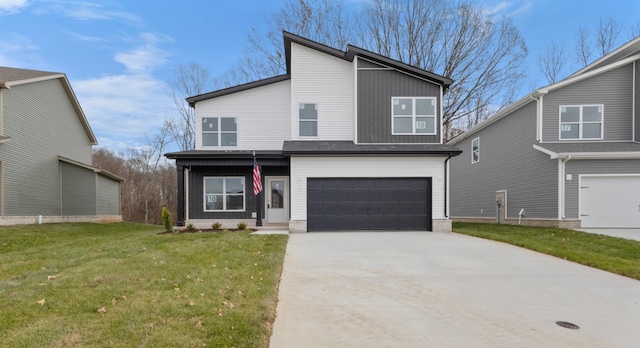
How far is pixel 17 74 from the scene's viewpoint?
17297 mm

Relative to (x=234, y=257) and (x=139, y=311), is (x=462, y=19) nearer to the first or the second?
(x=234, y=257)

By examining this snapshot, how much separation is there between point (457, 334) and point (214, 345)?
248 cm

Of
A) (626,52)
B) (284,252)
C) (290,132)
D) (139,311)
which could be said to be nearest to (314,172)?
(290,132)

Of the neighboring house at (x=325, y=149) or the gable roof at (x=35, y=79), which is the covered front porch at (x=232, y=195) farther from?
the gable roof at (x=35, y=79)

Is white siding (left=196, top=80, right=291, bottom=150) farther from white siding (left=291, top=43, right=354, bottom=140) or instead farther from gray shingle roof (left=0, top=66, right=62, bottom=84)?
gray shingle roof (left=0, top=66, right=62, bottom=84)

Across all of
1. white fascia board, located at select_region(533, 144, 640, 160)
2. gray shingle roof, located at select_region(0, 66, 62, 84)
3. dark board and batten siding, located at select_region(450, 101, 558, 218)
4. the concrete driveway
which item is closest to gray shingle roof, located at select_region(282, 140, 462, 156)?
white fascia board, located at select_region(533, 144, 640, 160)

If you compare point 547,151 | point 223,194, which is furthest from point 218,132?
point 547,151

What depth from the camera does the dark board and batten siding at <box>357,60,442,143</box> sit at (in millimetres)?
13992

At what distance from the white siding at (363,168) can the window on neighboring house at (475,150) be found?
8.28 m

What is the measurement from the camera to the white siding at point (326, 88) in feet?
47.5

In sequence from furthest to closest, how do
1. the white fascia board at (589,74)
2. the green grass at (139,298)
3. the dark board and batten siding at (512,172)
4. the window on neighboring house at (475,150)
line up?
1. the window on neighboring house at (475,150)
2. the dark board and batten siding at (512,172)
3. the white fascia board at (589,74)
4. the green grass at (139,298)

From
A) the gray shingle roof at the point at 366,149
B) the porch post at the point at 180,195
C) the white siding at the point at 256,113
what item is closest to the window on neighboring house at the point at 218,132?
the white siding at the point at 256,113

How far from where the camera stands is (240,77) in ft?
89.5

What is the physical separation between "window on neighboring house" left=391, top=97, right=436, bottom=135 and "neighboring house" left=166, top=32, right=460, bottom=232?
0.13 ft
